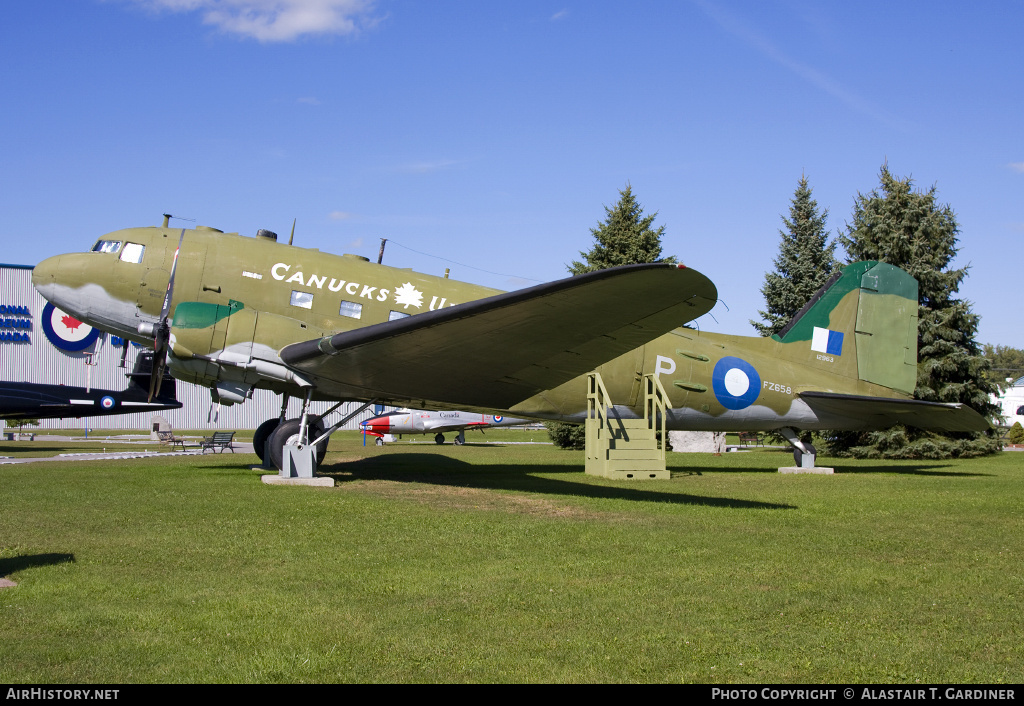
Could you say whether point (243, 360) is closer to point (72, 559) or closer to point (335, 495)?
point (335, 495)

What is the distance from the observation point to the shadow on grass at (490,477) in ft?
41.0

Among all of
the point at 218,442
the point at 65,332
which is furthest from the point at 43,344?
the point at 218,442

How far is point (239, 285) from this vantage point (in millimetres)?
14648

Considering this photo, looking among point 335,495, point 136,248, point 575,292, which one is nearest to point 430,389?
point 335,495

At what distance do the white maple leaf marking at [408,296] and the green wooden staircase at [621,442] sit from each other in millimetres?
4127

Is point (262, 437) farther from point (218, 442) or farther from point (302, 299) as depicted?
point (218, 442)

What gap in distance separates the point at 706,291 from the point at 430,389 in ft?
21.2

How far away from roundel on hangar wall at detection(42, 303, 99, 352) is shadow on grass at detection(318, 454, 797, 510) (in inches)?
1423

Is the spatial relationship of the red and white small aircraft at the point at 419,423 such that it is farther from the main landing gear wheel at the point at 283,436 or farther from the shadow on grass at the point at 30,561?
the shadow on grass at the point at 30,561

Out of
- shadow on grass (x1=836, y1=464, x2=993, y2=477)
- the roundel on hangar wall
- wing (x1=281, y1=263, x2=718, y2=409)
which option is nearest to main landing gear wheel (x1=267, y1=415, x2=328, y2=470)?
wing (x1=281, y1=263, x2=718, y2=409)

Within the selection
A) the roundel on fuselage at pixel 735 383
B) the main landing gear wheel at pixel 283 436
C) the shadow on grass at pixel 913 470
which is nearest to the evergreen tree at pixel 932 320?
the shadow on grass at pixel 913 470

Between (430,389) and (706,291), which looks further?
(430,389)

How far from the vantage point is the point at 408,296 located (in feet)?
50.5

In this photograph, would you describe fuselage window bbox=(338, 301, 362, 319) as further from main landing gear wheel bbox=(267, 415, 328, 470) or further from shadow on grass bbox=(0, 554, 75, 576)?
shadow on grass bbox=(0, 554, 75, 576)
